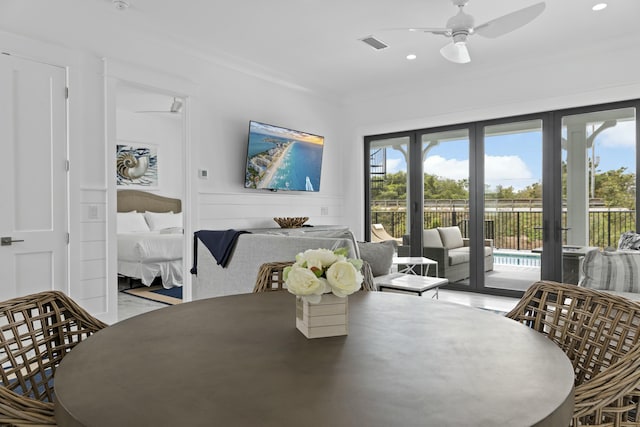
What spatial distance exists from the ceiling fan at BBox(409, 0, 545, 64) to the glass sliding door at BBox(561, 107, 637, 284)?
213cm

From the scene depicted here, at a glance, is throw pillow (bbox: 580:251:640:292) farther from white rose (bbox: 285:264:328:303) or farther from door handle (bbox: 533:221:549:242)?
white rose (bbox: 285:264:328:303)

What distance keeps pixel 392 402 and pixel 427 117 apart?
16.7 feet

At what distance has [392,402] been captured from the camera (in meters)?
0.70

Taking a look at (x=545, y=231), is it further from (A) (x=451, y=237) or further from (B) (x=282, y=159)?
(B) (x=282, y=159)

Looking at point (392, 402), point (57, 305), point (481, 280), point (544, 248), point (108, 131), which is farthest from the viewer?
point (481, 280)

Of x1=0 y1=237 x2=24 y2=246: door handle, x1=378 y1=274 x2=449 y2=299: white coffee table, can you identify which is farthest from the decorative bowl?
x1=0 y1=237 x2=24 y2=246: door handle

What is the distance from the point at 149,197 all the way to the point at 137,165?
570 mm

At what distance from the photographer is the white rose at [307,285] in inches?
40.8

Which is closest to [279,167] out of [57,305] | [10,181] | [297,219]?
[297,219]

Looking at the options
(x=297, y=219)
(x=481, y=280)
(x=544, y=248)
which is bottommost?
(x=481, y=280)

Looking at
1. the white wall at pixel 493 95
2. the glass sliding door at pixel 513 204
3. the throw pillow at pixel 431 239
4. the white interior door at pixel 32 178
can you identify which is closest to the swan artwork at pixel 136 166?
the white wall at pixel 493 95

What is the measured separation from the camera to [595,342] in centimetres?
113

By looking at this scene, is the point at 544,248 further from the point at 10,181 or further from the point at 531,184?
the point at 10,181

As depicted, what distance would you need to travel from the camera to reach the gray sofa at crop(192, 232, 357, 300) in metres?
3.02
